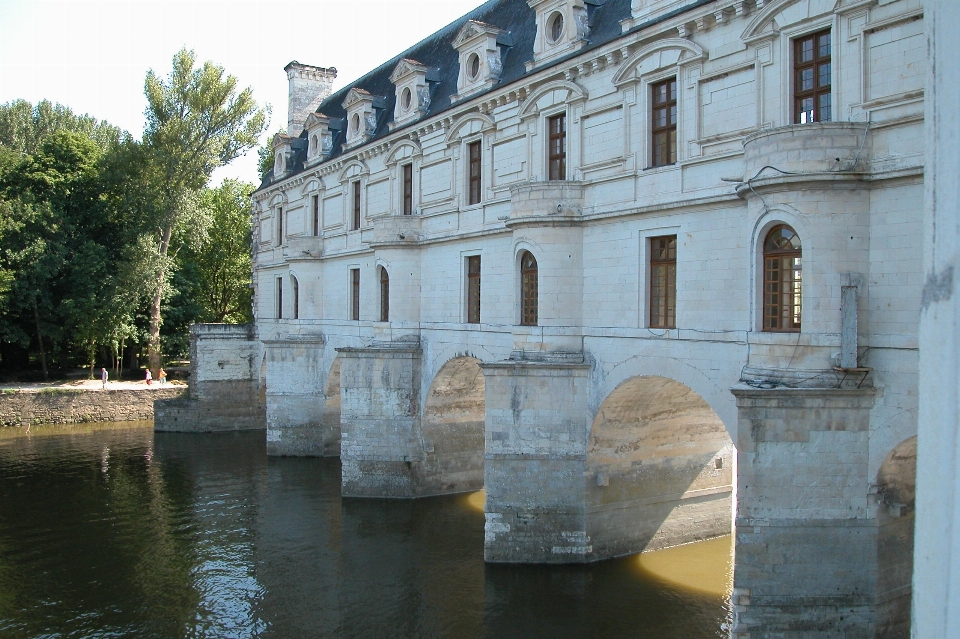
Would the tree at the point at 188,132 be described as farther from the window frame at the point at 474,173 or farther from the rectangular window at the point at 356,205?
the window frame at the point at 474,173

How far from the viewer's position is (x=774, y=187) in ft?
34.6

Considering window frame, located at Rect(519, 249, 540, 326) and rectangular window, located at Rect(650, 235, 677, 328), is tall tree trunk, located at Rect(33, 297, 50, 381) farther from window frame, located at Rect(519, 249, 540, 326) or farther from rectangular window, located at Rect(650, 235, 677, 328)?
rectangular window, located at Rect(650, 235, 677, 328)

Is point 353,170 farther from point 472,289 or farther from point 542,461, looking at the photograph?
point 542,461

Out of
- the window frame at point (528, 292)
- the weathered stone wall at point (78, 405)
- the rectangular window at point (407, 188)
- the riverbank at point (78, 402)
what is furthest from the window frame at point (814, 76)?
the riverbank at point (78, 402)

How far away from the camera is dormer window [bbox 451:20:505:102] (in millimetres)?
18672

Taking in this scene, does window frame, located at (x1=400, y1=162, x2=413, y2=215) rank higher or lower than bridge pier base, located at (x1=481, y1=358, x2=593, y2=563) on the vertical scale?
higher

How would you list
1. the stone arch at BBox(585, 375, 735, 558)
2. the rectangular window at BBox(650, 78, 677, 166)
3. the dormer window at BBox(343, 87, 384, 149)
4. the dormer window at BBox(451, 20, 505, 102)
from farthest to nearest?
the dormer window at BBox(343, 87, 384, 149)
the dormer window at BBox(451, 20, 505, 102)
the stone arch at BBox(585, 375, 735, 558)
the rectangular window at BBox(650, 78, 677, 166)

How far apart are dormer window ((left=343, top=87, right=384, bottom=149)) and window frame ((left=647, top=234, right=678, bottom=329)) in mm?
12933

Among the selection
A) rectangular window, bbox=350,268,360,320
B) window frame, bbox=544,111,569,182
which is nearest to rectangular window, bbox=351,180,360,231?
rectangular window, bbox=350,268,360,320

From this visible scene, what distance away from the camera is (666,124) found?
13.8m

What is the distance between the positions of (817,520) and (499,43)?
13.1m

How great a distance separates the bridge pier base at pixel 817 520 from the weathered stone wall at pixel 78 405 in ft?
95.1

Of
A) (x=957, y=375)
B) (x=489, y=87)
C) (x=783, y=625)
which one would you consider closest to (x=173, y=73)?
(x=489, y=87)

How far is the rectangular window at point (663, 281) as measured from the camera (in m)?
13.8
